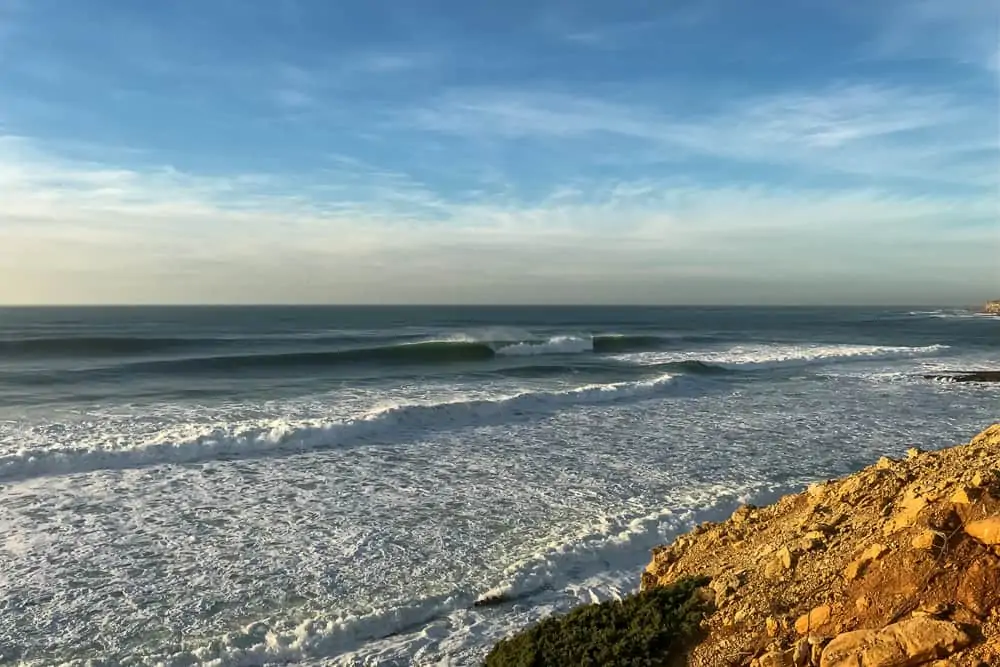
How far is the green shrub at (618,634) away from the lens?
3889 mm

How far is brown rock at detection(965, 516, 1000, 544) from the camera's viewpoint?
3.61 meters

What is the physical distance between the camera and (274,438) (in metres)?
12.9

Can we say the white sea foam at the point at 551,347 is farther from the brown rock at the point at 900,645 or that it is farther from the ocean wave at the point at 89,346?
the brown rock at the point at 900,645

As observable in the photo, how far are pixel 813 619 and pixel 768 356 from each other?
31.5 m

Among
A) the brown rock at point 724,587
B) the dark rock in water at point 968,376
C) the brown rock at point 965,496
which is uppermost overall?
the brown rock at point 965,496

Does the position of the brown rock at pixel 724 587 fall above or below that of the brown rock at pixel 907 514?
below

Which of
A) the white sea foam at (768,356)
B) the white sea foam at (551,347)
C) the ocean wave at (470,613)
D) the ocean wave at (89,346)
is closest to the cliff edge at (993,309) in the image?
the white sea foam at (768,356)

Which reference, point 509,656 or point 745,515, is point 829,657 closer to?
point 509,656

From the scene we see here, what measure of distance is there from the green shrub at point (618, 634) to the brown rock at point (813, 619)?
1.93 feet

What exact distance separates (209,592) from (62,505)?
13.6 ft

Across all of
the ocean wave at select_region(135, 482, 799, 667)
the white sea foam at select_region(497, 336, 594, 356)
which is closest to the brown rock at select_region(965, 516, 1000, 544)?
the ocean wave at select_region(135, 482, 799, 667)

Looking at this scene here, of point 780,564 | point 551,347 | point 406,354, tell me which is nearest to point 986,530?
point 780,564

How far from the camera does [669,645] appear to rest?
3.94 metres

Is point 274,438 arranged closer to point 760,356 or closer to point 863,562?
point 863,562
